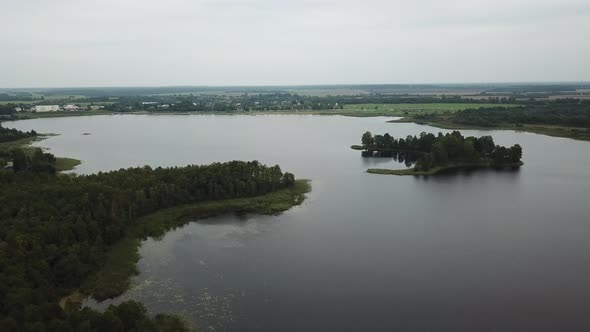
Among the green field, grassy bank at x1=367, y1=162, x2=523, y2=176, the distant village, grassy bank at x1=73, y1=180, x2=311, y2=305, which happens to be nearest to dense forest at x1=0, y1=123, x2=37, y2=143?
grassy bank at x1=73, y1=180, x2=311, y2=305

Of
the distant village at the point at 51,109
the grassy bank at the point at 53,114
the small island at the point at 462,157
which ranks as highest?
the distant village at the point at 51,109

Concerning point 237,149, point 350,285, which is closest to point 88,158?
point 237,149

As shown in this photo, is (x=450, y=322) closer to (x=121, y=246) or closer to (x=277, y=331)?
(x=277, y=331)

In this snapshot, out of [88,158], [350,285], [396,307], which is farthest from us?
[88,158]

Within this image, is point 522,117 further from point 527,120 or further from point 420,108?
point 420,108

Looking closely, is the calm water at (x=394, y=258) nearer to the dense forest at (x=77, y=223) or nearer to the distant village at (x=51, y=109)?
the dense forest at (x=77, y=223)

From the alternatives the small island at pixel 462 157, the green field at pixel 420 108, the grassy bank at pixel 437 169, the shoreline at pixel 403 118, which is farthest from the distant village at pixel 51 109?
the small island at pixel 462 157
